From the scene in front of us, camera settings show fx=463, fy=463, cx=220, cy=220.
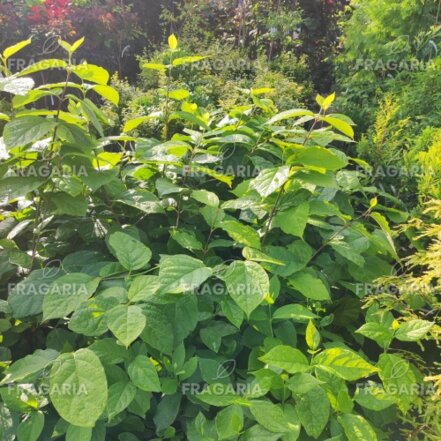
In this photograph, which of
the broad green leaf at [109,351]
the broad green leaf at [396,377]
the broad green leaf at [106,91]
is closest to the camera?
the broad green leaf at [109,351]

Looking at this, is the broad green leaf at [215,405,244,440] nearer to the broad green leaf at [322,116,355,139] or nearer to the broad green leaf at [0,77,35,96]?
the broad green leaf at [322,116,355,139]

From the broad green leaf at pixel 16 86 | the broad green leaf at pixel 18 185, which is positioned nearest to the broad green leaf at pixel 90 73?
the broad green leaf at pixel 16 86

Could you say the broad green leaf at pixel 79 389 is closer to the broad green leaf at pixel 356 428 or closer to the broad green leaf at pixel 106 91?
the broad green leaf at pixel 356 428

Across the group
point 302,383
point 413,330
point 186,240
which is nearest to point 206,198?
point 186,240

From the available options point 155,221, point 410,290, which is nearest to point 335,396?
point 410,290

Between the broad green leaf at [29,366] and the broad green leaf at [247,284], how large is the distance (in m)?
0.49

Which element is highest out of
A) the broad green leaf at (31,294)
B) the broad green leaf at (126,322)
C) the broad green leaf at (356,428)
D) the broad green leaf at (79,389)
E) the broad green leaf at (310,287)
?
the broad green leaf at (126,322)

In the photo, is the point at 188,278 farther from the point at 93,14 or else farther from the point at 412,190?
the point at 93,14

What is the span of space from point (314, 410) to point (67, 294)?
736 mm

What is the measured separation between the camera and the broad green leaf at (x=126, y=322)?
1.10 metres

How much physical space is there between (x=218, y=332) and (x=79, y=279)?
452mm

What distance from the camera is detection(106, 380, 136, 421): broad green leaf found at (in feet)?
3.83

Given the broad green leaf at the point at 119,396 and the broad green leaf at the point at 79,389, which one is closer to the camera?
the broad green leaf at the point at 79,389

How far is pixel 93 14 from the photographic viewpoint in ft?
20.8
